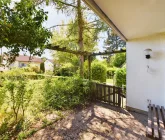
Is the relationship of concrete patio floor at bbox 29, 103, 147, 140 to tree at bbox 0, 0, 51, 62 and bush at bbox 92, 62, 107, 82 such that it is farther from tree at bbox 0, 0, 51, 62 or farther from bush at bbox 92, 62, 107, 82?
bush at bbox 92, 62, 107, 82

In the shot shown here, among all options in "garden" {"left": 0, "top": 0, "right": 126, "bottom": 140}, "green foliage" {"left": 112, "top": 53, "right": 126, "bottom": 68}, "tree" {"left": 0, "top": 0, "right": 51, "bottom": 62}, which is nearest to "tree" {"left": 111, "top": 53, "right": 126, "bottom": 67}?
"green foliage" {"left": 112, "top": 53, "right": 126, "bottom": 68}

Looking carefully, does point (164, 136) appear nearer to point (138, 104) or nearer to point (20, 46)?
point (138, 104)

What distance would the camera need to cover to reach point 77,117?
454cm

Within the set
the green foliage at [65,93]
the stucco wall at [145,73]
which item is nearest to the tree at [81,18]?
the green foliage at [65,93]

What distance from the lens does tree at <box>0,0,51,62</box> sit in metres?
2.29

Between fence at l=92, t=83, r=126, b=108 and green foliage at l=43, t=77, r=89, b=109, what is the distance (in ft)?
1.54

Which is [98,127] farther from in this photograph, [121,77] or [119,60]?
[119,60]

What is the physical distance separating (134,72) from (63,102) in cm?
304

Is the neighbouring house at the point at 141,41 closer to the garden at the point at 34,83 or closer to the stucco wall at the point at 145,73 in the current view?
the stucco wall at the point at 145,73

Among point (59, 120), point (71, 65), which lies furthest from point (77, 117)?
point (71, 65)

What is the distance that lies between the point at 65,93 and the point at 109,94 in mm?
1992

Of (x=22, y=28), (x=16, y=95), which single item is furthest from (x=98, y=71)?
(x=22, y=28)

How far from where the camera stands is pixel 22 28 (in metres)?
2.58

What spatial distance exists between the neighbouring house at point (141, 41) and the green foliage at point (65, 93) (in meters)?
2.17
